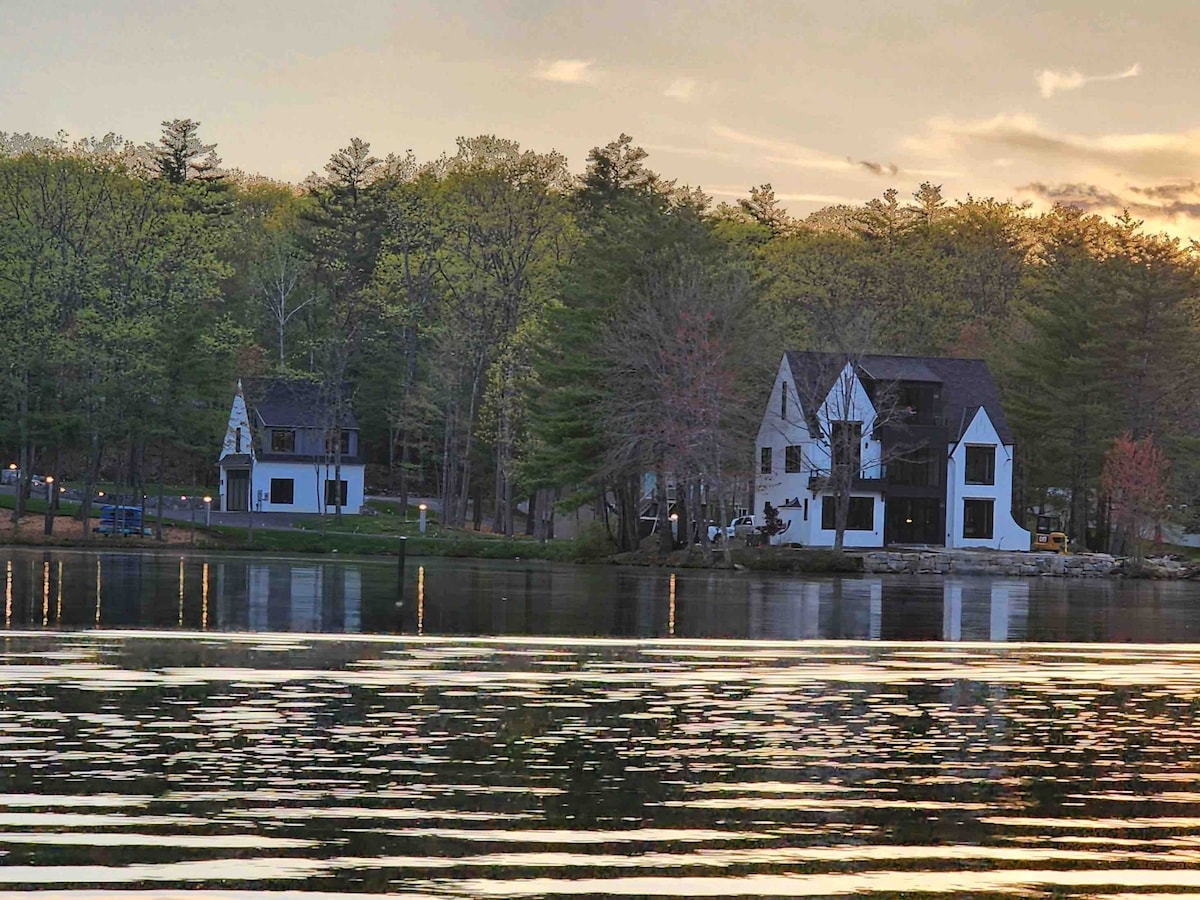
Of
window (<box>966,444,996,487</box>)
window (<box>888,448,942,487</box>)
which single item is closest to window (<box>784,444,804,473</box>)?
window (<box>888,448,942,487</box>)

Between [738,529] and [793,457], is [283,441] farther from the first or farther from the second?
[793,457]

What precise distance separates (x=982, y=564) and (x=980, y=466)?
11.6 meters

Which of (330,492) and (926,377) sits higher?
(926,377)

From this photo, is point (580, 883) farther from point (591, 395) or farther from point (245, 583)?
point (591, 395)

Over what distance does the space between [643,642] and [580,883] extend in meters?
22.8

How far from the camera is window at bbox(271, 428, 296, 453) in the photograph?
11812cm

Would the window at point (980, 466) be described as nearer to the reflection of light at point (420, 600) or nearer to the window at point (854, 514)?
the window at point (854, 514)

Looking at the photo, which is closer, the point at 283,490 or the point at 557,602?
the point at 557,602

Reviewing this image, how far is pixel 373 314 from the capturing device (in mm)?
124750

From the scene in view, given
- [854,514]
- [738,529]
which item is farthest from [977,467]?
[738,529]

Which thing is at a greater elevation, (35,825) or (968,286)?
(968,286)

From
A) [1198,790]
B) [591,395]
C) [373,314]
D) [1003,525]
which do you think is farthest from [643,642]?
[373,314]

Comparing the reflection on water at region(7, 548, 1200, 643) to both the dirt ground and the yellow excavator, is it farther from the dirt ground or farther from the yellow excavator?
the yellow excavator

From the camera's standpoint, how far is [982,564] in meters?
85.9
